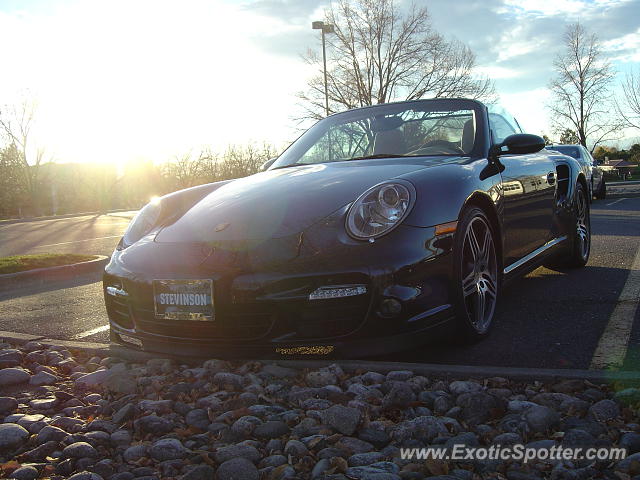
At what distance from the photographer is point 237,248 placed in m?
2.98

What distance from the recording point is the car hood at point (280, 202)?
306 cm

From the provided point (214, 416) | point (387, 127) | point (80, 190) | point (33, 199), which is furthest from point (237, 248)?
point (80, 190)

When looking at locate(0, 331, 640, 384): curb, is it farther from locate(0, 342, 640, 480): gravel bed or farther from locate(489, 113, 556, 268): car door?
locate(489, 113, 556, 268): car door

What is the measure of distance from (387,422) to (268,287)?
2.75 ft

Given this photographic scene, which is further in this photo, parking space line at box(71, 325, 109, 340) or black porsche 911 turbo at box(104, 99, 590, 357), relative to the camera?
parking space line at box(71, 325, 109, 340)

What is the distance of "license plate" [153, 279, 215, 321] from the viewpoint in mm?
2918

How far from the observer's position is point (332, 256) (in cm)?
281

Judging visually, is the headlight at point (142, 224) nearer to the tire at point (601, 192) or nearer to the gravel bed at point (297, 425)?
the gravel bed at point (297, 425)

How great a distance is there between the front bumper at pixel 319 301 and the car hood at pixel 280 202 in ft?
0.43

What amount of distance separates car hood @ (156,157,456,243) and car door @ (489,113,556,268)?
21.5 inches

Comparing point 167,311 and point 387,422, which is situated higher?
point 167,311

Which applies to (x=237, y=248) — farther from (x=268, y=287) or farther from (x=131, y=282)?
(x=131, y=282)

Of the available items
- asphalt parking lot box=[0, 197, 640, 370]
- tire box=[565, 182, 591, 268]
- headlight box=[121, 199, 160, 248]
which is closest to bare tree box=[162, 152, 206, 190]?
asphalt parking lot box=[0, 197, 640, 370]

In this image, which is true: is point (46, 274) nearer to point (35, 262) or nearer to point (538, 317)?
point (35, 262)
